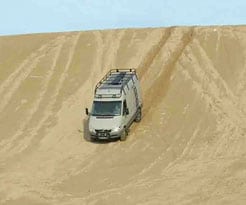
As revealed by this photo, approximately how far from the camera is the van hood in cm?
3173

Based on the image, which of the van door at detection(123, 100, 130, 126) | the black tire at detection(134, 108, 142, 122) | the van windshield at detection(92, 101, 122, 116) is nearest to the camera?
the van windshield at detection(92, 101, 122, 116)

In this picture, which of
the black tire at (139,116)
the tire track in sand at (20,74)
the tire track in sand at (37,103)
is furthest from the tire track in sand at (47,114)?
the black tire at (139,116)

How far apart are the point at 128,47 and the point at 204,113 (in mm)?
13828

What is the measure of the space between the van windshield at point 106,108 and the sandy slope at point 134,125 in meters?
1.61

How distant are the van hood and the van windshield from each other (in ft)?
0.80

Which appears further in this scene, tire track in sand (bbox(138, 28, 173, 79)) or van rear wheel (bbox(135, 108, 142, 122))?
tire track in sand (bbox(138, 28, 173, 79))

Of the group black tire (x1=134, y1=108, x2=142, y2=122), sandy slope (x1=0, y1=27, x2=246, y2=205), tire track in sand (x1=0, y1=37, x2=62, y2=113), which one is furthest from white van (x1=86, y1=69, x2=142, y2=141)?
tire track in sand (x1=0, y1=37, x2=62, y2=113)

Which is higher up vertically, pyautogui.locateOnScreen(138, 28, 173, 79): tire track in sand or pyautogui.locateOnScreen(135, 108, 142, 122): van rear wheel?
pyautogui.locateOnScreen(138, 28, 173, 79): tire track in sand

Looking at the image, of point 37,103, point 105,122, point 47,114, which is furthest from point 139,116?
point 37,103

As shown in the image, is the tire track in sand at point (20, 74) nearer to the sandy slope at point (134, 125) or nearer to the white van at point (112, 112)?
the sandy slope at point (134, 125)

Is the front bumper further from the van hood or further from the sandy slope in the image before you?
the sandy slope

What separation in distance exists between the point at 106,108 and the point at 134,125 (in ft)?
9.50

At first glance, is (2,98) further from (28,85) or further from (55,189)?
A: (55,189)

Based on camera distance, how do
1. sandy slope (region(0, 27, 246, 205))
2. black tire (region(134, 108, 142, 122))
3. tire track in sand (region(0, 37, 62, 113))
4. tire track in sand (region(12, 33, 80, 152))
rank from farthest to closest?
tire track in sand (region(0, 37, 62, 113)) < black tire (region(134, 108, 142, 122)) < tire track in sand (region(12, 33, 80, 152)) < sandy slope (region(0, 27, 246, 205))
